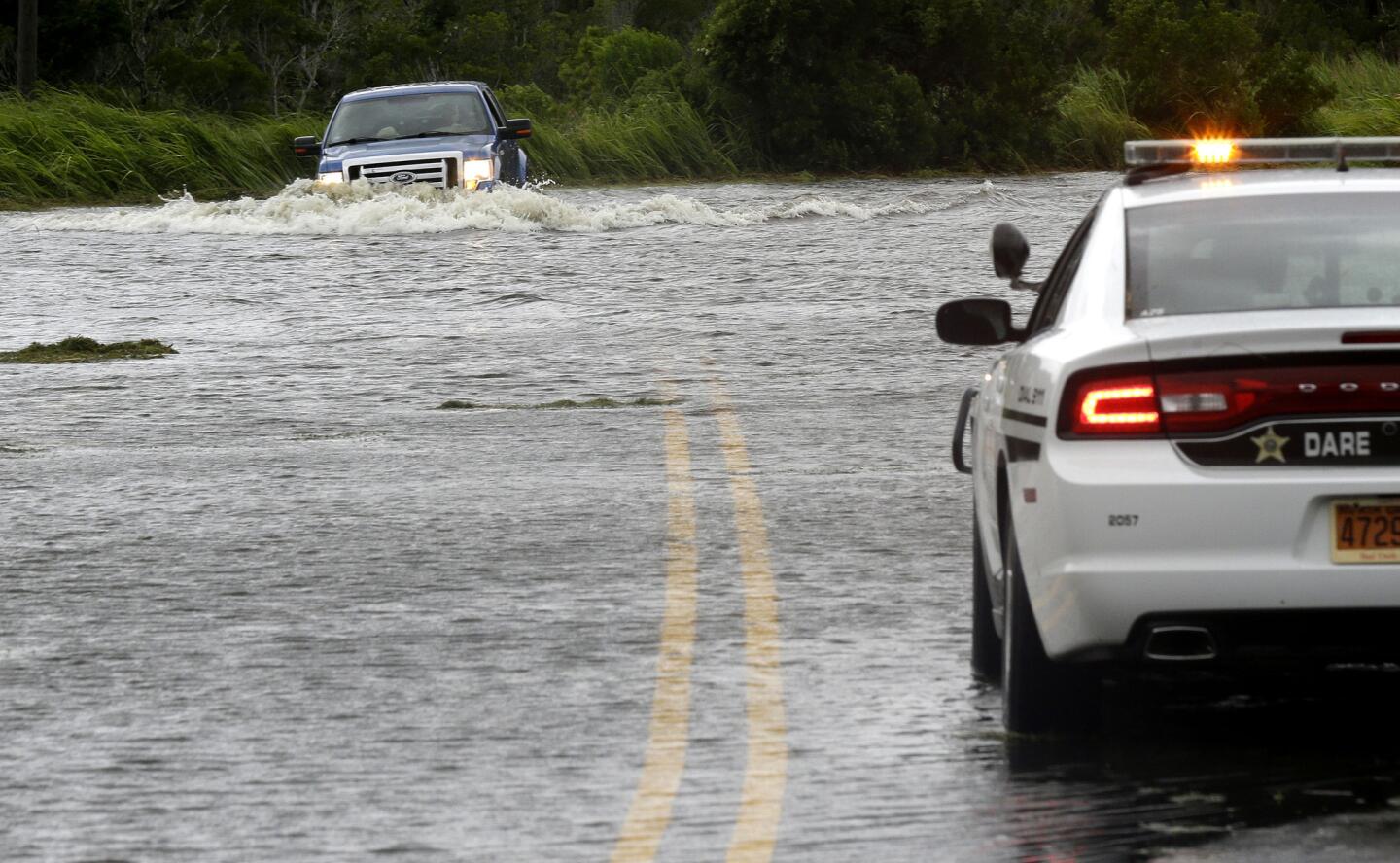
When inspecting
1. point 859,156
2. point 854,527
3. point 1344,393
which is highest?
point 1344,393

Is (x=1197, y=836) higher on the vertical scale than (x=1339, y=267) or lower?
lower

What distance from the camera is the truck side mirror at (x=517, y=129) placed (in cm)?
3102

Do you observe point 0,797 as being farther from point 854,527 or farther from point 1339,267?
point 854,527

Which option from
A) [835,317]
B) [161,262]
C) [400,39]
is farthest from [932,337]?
[400,39]

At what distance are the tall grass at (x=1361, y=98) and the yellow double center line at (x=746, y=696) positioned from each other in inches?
1375

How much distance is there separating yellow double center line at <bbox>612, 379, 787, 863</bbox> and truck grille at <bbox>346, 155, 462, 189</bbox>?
1918 cm

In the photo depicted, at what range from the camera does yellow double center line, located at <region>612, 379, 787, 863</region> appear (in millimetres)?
6090

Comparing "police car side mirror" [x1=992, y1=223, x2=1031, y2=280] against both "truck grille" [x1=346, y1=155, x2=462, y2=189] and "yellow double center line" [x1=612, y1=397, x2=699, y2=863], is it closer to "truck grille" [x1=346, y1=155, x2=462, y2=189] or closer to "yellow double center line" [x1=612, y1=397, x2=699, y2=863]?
"yellow double center line" [x1=612, y1=397, x2=699, y2=863]

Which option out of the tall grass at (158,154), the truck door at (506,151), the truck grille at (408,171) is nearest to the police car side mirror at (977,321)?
the truck grille at (408,171)

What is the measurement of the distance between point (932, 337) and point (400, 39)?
41646 mm

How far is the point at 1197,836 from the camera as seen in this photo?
593cm

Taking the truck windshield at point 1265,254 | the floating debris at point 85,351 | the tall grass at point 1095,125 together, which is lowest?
the tall grass at point 1095,125

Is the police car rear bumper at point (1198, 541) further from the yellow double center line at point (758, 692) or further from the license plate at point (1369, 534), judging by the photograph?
the yellow double center line at point (758, 692)

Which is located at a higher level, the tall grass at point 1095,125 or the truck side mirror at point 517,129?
the truck side mirror at point 517,129
